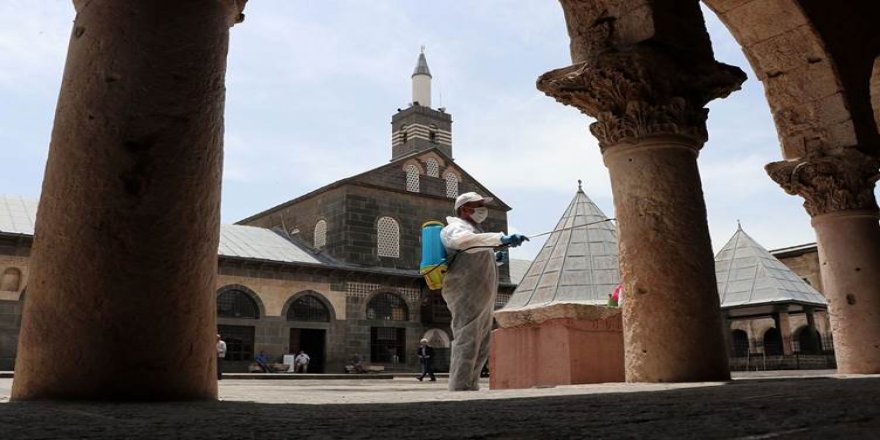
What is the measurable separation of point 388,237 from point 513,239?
2541 centimetres

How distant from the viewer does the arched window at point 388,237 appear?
29503mm

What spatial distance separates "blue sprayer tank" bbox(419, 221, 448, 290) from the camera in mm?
4727

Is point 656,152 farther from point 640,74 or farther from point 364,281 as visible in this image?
point 364,281

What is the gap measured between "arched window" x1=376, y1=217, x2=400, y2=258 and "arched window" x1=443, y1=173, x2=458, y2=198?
4185 mm

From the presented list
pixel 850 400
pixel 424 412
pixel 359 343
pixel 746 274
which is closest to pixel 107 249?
pixel 424 412

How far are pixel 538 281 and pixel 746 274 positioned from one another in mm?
7934

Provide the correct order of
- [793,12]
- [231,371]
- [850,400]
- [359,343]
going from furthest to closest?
[359,343]
[231,371]
[793,12]
[850,400]

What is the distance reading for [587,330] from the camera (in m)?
6.14

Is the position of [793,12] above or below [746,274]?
above

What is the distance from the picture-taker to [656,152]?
4.88 metres

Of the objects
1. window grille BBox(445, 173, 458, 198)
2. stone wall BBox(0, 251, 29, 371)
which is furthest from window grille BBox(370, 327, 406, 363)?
stone wall BBox(0, 251, 29, 371)

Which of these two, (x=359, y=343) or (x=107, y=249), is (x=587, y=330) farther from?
(x=359, y=343)

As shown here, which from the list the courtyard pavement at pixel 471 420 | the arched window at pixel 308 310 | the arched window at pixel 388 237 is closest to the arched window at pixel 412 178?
the arched window at pixel 388 237

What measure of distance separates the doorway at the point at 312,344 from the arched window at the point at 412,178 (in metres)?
8.73
